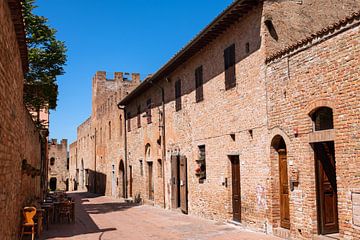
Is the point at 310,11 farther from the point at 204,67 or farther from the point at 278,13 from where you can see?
the point at 204,67

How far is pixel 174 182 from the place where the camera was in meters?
17.5

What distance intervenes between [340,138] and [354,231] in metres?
1.80

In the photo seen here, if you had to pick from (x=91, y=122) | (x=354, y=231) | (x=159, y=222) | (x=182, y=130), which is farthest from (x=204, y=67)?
(x=91, y=122)

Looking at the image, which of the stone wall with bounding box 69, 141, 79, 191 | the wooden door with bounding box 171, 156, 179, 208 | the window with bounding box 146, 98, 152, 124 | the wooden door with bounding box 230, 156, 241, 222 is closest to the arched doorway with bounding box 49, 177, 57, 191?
the stone wall with bounding box 69, 141, 79, 191

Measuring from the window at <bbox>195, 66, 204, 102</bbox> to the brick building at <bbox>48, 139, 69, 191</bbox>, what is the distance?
131 ft

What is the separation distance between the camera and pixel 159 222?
1414cm

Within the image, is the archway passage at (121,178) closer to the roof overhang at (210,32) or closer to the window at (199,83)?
the roof overhang at (210,32)

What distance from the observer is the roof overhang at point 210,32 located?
438 inches

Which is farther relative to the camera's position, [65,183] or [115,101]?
[65,183]

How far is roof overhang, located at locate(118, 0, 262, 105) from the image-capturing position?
11.1 meters

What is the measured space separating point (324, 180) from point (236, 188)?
4003mm

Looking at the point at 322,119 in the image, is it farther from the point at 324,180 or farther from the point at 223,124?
the point at 223,124

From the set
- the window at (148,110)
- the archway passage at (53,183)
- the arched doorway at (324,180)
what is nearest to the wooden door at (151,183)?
the window at (148,110)

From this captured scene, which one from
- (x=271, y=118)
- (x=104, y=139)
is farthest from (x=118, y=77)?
(x=271, y=118)
